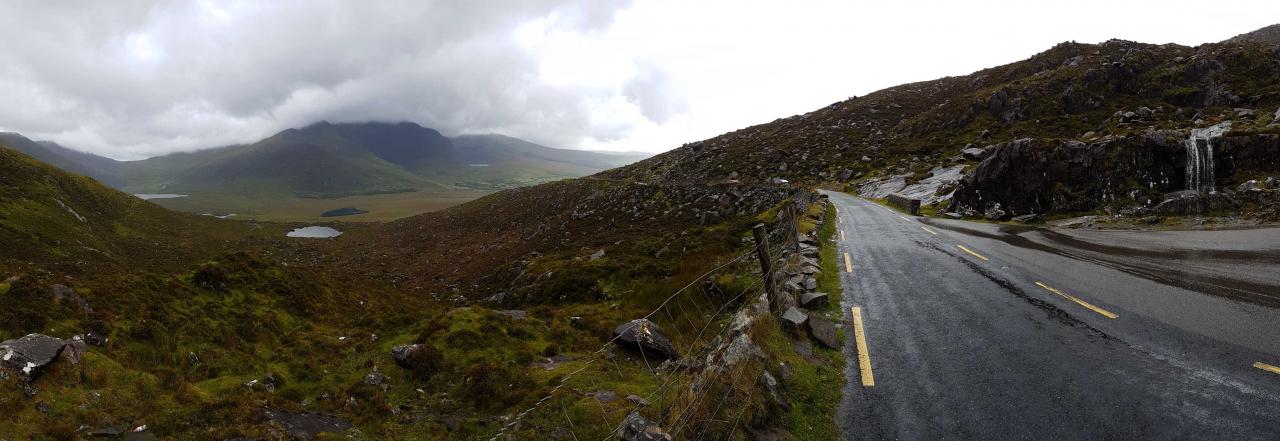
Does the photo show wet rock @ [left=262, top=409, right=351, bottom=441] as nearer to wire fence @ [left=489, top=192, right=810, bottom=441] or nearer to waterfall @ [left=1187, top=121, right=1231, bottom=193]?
wire fence @ [left=489, top=192, right=810, bottom=441]

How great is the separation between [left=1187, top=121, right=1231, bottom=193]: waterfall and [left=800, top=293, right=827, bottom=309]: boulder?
28.2 metres

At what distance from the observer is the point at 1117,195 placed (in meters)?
27.4

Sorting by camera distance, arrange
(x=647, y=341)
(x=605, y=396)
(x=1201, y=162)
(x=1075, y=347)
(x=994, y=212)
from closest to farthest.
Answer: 1. (x=1075, y=347)
2. (x=605, y=396)
3. (x=647, y=341)
4. (x=1201, y=162)
5. (x=994, y=212)

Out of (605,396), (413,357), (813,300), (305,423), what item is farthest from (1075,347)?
(305,423)

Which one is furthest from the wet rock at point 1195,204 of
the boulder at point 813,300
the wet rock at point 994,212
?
the boulder at point 813,300

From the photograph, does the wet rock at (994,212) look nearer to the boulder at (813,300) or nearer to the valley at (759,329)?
the valley at (759,329)

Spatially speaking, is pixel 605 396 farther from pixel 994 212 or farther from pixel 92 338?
pixel 994 212

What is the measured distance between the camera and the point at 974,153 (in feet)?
158

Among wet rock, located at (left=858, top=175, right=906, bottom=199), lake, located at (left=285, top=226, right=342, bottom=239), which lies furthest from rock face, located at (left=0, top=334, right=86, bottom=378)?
lake, located at (left=285, top=226, right=342, bottom=239)

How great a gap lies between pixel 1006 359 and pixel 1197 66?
2644 inches

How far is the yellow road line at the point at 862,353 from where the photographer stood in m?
8.16

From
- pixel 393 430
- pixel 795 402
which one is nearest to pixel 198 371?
pixel 393 430

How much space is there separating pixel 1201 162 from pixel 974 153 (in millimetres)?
22225

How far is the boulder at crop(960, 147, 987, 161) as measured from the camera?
47.1 m
